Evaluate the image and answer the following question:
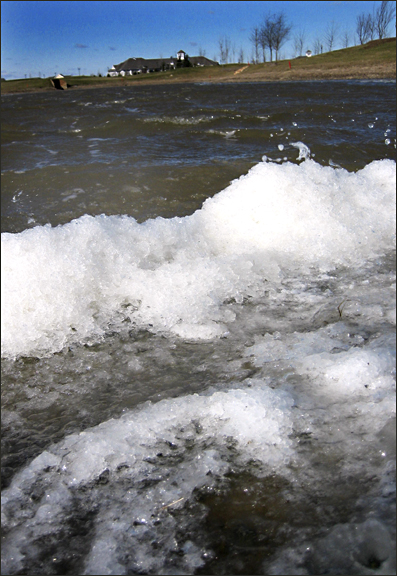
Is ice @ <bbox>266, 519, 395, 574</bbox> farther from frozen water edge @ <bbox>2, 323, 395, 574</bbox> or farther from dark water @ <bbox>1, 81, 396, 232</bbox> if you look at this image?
dark water @ <bbox>1, 81, 396, 232</bbox>

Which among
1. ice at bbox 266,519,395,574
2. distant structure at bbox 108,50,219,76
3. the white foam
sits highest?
distant structure at bbox 108,50,219,76

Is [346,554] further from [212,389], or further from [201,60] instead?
[201,60]

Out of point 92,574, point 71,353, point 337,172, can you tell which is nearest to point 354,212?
point 337,172

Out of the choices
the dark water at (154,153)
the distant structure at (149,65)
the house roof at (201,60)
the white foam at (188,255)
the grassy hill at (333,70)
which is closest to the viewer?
the white foam at (188,255)

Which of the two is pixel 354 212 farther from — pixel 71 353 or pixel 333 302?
pixel 71 353

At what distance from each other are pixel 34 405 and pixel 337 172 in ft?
8.32

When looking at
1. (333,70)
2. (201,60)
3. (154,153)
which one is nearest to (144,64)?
(201,60)

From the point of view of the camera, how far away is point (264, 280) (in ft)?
7.11

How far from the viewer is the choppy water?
97cm

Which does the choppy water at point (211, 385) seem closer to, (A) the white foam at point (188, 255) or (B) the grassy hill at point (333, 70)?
(A) the white foam at point (188, 255)

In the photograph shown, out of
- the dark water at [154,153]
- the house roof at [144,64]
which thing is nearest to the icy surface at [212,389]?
the dark water at [154,153]

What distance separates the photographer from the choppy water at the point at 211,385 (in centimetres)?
97

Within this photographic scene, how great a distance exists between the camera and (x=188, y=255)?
2361 millimetres

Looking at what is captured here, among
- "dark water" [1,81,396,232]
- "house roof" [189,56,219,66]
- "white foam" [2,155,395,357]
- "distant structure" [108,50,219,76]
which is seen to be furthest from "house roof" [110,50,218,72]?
"white foam" [2,155,395,357]
